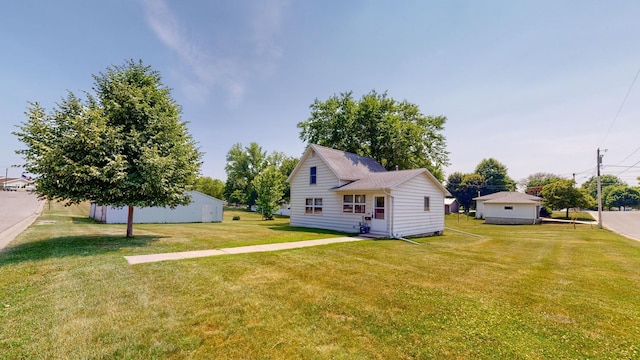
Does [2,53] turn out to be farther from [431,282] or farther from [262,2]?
[431,282]

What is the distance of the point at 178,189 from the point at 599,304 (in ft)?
42.3

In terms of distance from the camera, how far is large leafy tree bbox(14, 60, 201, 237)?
945 centimetres

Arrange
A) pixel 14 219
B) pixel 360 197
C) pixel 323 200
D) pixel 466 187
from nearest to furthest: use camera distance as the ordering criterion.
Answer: pixel 360 197
pixel 323 200
pixel 14 219
pixel 466 187

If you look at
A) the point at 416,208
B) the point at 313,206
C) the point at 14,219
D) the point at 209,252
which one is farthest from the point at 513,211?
the point at 14,219

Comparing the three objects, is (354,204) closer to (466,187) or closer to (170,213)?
(170,213)

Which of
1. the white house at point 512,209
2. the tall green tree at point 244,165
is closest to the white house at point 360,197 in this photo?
the white house at point 512,209

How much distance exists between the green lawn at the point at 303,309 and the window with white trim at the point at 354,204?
855 cm

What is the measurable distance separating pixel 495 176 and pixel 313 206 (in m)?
58.5

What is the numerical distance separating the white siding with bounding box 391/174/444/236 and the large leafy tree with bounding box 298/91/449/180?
1043 cm

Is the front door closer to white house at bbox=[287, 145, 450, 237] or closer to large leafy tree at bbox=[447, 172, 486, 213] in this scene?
white house at bbox=[287, 145, 450, 237]

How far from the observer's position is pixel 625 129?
731 inches

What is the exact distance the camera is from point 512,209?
1426 inches

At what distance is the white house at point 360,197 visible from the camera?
52.5 ft

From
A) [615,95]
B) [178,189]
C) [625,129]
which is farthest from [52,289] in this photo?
[625,129]
